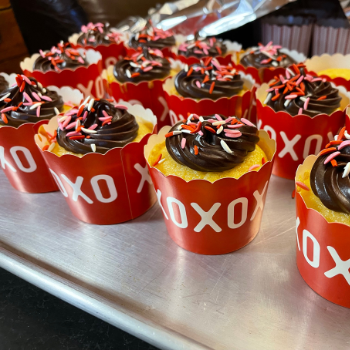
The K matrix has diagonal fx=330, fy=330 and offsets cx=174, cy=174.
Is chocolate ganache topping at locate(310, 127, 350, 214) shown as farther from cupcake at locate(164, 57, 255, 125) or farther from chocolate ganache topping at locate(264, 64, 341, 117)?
cupcake at locate(164, 57, 255, 125)

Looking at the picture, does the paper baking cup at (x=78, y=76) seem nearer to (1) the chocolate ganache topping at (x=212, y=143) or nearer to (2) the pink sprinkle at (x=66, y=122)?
(2) the pink sprinkle at (x=66, y=122)

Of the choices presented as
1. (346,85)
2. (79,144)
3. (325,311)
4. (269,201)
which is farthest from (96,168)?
(346,85)

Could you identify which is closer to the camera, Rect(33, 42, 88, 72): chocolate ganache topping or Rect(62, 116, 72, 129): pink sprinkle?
Rect(62, 116, 72, 129): pink sprinkle

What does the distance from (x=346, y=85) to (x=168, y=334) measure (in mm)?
1590

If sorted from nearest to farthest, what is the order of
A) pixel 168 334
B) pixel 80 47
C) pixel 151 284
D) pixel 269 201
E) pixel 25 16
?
pixel 168 334
pixel 151 284
pixel 269 201
pixel 25 16
pixel 80 47

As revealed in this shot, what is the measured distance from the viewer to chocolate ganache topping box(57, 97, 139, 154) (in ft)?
4.33

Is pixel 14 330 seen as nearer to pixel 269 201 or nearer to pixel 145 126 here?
pixel 145 126

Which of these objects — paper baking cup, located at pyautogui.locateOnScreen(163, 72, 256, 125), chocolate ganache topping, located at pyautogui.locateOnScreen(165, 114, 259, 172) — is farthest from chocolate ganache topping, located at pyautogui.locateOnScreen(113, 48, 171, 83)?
chocolate ganache topping, located at pyautogui.locateOnScreen(165, 114, 259, 172)

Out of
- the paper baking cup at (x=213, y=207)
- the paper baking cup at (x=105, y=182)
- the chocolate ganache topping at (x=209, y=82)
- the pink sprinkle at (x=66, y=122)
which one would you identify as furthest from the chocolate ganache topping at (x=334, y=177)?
the pink sprinkle at (x=66, y=122)

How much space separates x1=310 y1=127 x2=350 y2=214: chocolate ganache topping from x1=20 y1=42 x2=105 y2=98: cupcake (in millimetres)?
1725

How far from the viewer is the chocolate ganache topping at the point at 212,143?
1.14 metres

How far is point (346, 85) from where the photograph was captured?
1.81 m

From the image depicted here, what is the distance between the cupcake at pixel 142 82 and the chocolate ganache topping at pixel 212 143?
84cm

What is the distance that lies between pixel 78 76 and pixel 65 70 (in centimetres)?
10
